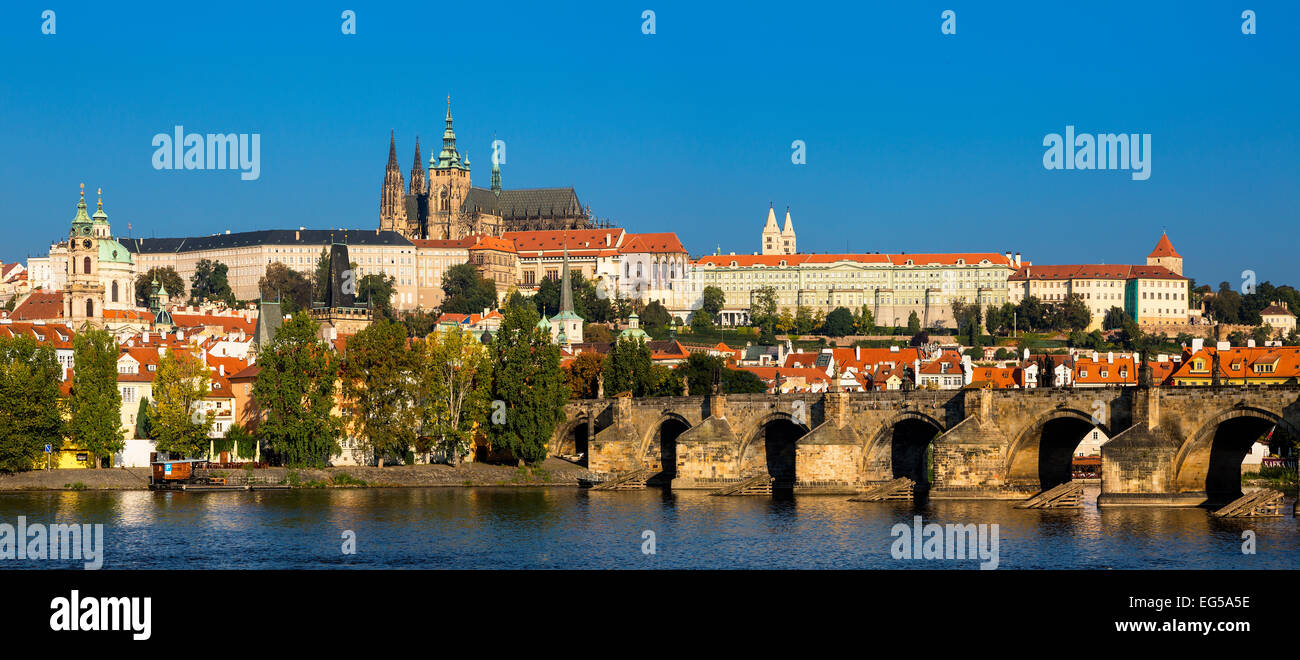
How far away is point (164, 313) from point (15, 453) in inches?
3551

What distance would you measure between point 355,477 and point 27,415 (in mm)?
13334

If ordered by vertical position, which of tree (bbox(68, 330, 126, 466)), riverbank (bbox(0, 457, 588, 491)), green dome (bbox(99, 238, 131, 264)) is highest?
green dome (bbox(99, 238, 131, 264))

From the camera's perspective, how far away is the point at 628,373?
269 ft

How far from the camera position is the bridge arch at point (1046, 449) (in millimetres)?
56219

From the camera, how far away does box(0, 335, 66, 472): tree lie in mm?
65750

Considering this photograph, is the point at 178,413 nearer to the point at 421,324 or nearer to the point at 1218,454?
the point at 1218,454

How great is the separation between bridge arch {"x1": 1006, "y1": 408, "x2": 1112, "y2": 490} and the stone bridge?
2.0 inches

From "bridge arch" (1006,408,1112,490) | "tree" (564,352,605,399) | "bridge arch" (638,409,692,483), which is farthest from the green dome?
"bridge arch" (1006,408,1112,490)

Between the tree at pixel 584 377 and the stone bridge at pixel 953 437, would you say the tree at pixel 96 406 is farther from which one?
the tree at pixel 584 377

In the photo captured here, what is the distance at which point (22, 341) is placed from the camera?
72.0 meters

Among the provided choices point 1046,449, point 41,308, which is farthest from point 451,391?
point 41,308

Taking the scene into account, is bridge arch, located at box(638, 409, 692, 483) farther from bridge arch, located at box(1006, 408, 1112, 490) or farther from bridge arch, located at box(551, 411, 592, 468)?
bridge arch, located at box(1006, 408, 1112, 490)
